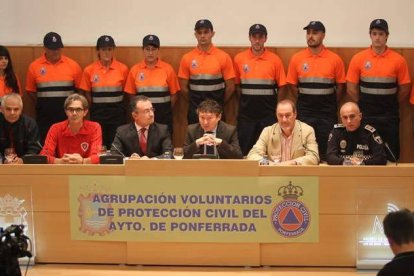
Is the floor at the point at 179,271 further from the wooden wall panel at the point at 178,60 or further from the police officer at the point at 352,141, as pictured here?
the wooden wall panel at the point at 178,60

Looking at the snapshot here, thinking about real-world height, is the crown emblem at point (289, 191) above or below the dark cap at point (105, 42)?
below

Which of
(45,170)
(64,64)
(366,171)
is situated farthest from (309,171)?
(64,64)

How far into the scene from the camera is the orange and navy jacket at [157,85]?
25.6 ft

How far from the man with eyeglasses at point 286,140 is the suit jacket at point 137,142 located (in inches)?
29.8

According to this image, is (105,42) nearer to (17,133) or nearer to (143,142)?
(17,133)

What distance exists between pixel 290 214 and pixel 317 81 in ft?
8.45

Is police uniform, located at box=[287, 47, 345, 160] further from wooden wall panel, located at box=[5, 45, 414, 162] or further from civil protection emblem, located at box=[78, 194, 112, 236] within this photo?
civil protection emblem, located at box=[78, 194, 112, 236]

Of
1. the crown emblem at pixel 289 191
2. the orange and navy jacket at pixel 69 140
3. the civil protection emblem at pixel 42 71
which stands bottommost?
the crown emblem at pixel 289 191

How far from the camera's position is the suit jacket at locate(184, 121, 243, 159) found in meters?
6.03

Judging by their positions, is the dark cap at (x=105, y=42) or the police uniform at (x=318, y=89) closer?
the police uniform at (x=318, y=89)

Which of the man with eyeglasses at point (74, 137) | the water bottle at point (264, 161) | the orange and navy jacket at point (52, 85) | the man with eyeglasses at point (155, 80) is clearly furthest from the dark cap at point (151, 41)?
the water bottle at point (264, 161)

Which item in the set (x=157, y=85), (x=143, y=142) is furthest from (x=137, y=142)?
(x=157, y=85)

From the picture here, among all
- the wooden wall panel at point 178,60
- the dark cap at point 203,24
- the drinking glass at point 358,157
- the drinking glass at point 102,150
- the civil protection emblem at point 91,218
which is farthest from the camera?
the wooden wall panel at point 178,60

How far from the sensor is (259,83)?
7.76 meters
